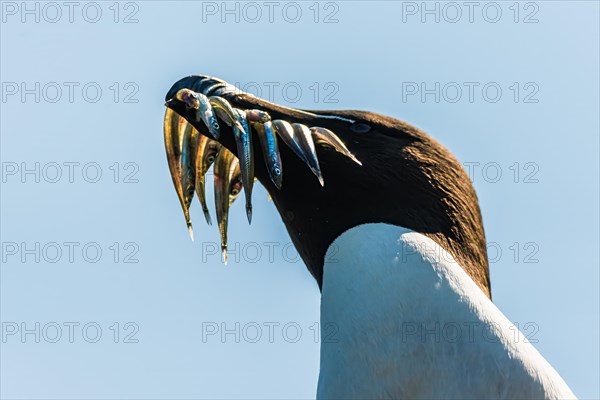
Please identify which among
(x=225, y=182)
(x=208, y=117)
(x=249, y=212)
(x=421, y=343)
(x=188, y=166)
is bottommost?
(x=421, y=343)

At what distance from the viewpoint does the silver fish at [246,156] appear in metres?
9.82

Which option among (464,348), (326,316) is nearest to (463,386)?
(464,348)

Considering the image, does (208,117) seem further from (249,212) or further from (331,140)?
(331,140)

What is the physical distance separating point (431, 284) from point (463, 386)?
1.97 feet

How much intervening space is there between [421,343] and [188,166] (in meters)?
2.29

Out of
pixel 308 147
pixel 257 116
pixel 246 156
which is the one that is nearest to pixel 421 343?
pixel 308 147

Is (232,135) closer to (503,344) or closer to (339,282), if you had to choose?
(339,282)

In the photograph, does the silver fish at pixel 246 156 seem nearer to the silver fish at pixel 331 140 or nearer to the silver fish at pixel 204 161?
the silver fish at pixel 331 140

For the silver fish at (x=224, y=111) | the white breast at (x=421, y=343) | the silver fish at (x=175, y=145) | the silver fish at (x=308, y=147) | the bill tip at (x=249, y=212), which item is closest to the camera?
the white breast at (x=421, y=343)

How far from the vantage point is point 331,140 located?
1008 centimetres

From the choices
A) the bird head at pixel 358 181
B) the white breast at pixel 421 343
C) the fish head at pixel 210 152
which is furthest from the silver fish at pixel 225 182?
the white breast at pixel 421 343

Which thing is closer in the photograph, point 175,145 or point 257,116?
point 257,116

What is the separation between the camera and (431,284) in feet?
30.4

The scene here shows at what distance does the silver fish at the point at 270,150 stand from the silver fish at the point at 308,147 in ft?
0.47
